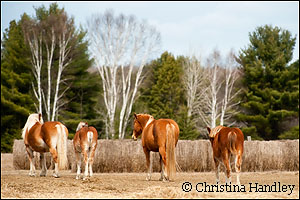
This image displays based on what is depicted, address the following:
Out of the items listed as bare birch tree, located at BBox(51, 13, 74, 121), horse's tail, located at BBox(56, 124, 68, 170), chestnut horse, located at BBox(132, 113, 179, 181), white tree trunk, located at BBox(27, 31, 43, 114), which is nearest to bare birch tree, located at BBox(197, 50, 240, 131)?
bare birch tree, located at BBox(51, 13, 74, 121)

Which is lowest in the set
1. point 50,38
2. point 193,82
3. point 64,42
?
point 193,82

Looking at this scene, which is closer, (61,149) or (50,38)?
(61,149)

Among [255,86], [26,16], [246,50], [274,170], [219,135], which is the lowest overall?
[274,170]

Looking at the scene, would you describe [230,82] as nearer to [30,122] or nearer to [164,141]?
[30,122]

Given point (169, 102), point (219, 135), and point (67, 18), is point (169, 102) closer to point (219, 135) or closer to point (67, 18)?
point (67, 18)

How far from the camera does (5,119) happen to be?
106 feet

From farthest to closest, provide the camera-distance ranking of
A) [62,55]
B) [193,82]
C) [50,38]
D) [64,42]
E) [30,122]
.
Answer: [193,82] < [50,38] < [62,55] < [64,42] < [30,122]

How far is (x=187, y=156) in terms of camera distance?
20.1m

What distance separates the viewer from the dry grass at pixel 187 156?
1938 cm

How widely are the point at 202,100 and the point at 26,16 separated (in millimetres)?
16667

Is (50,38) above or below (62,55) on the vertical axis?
above

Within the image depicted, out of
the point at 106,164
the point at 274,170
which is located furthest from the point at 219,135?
the point at 274,170

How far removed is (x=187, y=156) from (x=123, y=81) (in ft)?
43.2

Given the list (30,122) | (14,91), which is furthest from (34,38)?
(30,122)
